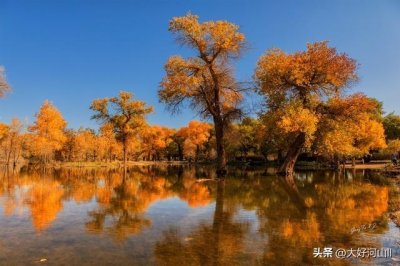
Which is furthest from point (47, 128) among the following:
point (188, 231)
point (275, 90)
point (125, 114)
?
point (188, 231)

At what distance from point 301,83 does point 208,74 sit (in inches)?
356

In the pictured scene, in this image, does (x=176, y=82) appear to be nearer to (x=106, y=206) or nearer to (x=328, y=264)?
(x=106, y=206)

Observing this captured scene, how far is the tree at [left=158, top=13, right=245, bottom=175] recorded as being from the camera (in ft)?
112

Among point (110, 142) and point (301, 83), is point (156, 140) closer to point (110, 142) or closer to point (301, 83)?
point (110, 142)

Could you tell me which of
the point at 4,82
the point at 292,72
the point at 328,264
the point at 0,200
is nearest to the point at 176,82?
the point at 292,72

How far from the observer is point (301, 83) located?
113ft

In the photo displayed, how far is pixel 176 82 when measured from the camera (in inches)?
1369

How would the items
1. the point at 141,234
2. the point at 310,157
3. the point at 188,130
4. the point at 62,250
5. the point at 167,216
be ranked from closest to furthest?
the point at 62,250 → the point at 141,234 → the point at 167,216 → the point at 310,157 → the point at 188,130

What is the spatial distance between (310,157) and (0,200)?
74028 mm

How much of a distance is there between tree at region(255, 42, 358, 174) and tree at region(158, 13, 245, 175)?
3310mm

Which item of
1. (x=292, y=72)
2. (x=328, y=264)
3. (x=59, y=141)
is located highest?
(x=292, y=72)

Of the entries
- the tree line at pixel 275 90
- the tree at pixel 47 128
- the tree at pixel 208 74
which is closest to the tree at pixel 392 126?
the tree line at pixel 275 90

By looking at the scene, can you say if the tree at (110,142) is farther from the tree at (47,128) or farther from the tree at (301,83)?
the tree at (301,83)

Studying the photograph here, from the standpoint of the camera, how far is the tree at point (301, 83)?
33469 mm
